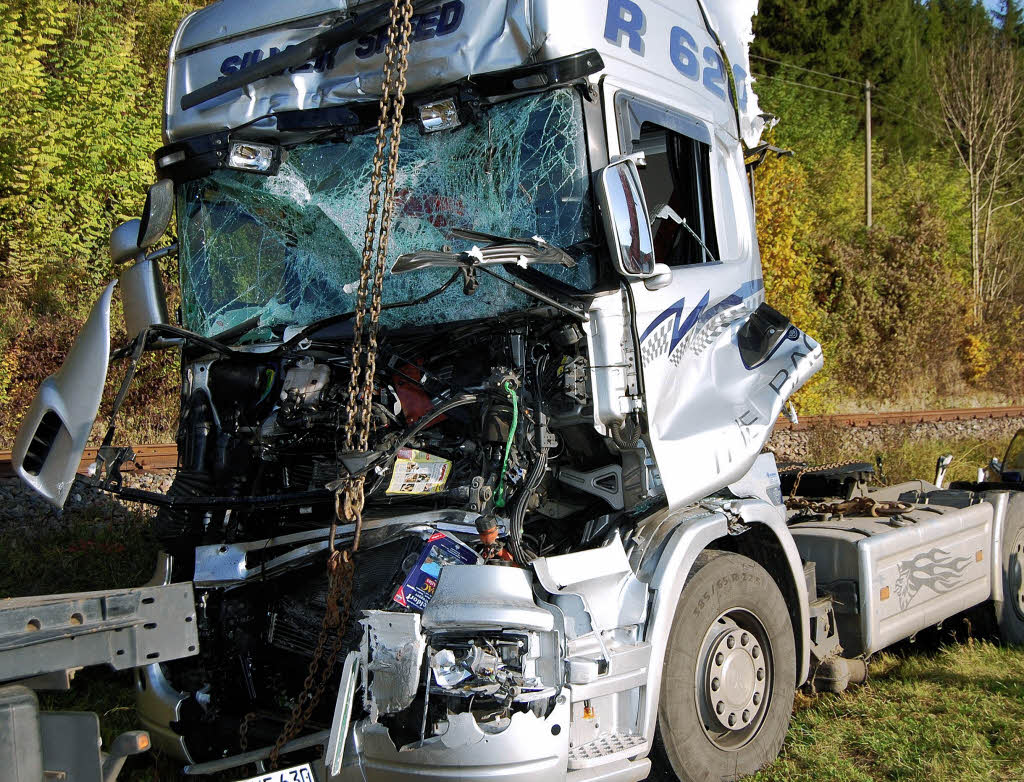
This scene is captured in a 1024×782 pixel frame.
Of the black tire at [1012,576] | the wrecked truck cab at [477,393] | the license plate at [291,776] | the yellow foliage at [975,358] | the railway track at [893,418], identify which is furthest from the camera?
the yellow foliage at [975,358]

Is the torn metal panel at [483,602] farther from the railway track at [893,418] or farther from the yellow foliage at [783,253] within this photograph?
the yellow foliage at [783,253]

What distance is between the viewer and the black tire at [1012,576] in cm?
668

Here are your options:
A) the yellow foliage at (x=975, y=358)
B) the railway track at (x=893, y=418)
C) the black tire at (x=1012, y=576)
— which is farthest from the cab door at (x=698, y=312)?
the yellow foliage at (x=975, y=358)

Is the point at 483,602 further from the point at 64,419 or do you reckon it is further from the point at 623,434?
the point at 64,419

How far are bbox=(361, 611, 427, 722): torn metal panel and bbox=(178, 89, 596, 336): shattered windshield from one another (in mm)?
1549

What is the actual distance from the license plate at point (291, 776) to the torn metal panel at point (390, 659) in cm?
30

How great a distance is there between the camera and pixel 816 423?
15938 mm

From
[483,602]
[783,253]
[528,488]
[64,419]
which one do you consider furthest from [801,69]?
[483,602]

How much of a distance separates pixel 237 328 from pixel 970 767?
419cm

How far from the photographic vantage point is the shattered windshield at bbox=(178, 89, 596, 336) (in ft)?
13.7

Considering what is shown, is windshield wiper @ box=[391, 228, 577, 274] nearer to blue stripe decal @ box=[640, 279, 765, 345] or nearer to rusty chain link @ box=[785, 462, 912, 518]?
blue stripe decal @ box=[640, 279, 765, 345]

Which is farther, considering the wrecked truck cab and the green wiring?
the green wiring

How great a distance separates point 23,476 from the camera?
4066 mm

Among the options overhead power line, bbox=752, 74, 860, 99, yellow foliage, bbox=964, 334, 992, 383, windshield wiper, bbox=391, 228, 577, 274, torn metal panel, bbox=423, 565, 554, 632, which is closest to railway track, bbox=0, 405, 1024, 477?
yellow foliage, bbox=964, 334, 992, 383
